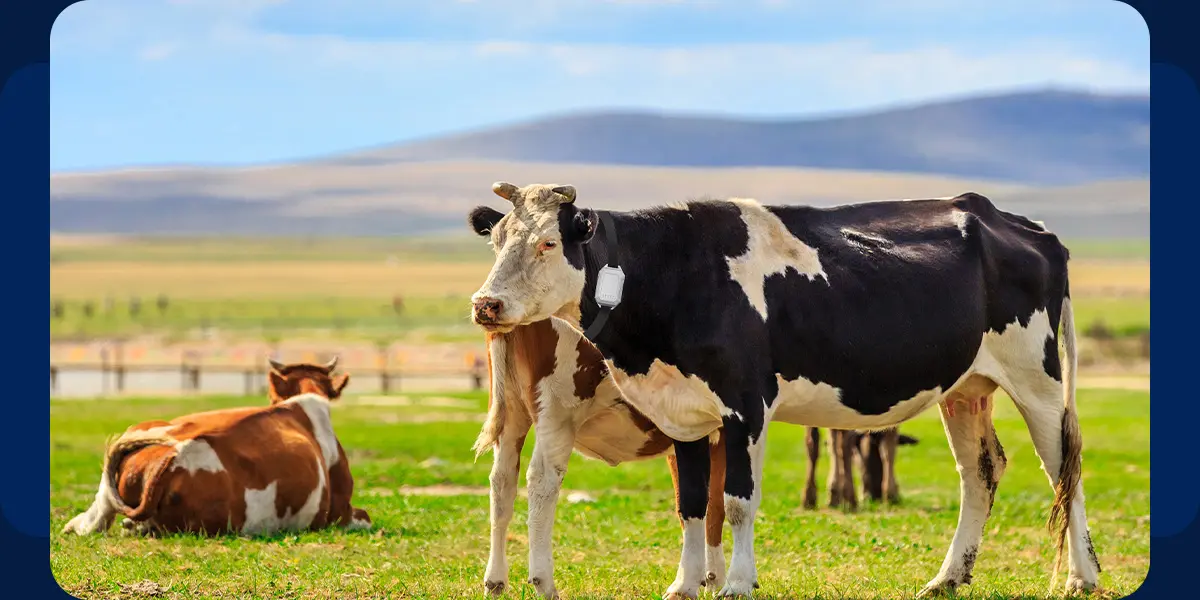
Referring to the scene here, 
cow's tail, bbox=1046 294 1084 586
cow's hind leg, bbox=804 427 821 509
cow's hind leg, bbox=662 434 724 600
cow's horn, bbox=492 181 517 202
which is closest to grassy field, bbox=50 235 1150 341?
cow's hind leg, bbox=804 427 821 509

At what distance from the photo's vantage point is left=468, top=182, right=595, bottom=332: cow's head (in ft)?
31.9

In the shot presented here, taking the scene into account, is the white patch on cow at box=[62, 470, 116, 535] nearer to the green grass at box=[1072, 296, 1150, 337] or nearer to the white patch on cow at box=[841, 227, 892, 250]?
the white patch on cow at box=[841, 227, 892, 250]

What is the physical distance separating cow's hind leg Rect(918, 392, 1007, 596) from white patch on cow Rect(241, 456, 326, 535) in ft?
20.0

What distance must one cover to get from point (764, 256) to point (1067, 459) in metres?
3.06

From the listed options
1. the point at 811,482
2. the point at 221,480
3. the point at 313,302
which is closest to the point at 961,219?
the point at 221,480

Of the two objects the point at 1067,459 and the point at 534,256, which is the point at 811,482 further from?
the point at 534,256

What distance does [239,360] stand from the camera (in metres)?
81.9

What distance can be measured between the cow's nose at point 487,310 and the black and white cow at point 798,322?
→ 0.04 ft

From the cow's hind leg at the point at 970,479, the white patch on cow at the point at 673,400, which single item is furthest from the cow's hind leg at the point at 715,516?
the cow's hind leg at the point at 970,479

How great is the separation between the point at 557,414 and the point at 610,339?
102 centimetres

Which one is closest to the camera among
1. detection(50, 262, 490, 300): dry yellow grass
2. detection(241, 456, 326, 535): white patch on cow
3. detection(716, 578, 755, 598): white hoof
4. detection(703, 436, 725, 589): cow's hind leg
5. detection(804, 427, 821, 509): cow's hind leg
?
detection(716, 578, 755, 598): white hoof

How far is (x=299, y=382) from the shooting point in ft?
55.5

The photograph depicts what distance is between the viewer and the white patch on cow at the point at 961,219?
11.5 metres

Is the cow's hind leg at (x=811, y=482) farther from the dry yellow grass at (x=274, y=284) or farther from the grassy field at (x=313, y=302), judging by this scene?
the dry yellow grass at (x=274, y=284)
